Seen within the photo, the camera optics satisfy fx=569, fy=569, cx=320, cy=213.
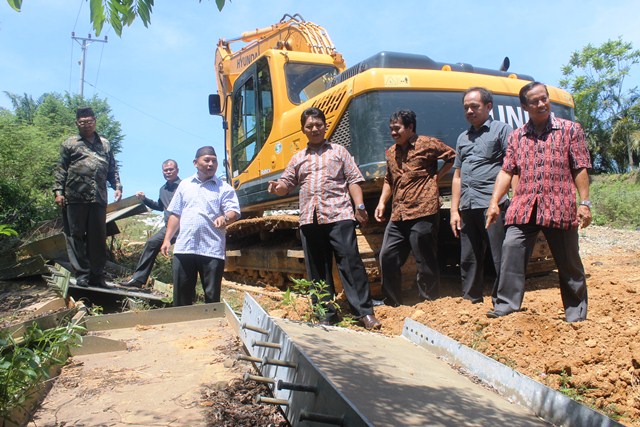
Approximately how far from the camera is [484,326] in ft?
12.2

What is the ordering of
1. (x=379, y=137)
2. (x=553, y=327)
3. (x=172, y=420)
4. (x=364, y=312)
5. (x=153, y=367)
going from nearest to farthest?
(x=172, y=420) < (x=153, y=367) < (x=553, y=327) < (x=364, y=312) < (x=379, y=137)

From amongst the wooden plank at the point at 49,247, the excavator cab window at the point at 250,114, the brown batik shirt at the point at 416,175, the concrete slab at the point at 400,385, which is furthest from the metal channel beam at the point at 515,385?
the wooden plank at the point at 49,247

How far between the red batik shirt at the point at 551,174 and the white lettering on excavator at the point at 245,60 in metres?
5.25

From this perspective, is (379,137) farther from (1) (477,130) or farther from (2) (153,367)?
(2) (153,367)

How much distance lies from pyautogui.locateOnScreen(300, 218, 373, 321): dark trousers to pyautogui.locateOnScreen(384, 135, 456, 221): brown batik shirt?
1.88 ft

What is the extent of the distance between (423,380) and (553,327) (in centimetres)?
131

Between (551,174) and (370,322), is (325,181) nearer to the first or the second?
(370,322)

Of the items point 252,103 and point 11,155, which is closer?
point 252,103

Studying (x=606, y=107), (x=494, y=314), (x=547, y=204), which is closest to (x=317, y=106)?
(x=547, y=204)

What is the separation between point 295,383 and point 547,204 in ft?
7.44

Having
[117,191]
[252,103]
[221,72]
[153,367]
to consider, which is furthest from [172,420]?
[221,72]

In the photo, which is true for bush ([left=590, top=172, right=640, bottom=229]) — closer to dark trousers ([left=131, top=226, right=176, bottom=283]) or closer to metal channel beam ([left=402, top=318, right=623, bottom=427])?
dark trousers ([left=131, top=226, right=176, bottom=283])

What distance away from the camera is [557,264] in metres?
3.67

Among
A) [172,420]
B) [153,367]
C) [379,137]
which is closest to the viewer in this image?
[172,420]
